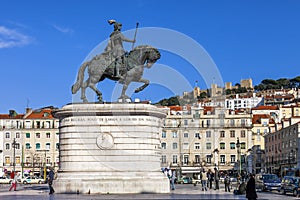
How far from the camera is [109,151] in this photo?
111 feet

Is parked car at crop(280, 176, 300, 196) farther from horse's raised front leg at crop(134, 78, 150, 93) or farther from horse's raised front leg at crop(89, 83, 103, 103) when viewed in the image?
horse's raised front leg at crop(89, 83, 103, 103)

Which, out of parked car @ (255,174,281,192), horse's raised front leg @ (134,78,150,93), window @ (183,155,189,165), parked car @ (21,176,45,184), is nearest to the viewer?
horse's raised front leg @ (134,78,150,93)

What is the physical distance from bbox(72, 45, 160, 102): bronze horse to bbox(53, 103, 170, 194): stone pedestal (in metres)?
1.85

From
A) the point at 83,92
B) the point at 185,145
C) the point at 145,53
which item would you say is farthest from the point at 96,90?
the point at 185,145

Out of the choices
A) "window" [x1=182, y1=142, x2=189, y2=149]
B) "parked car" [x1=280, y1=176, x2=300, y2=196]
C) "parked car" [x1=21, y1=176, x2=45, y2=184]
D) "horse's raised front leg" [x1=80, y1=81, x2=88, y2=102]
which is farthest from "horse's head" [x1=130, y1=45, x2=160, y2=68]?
"window" [x1=182, y1=142, x2=189, y2=149]

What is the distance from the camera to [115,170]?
111 ft

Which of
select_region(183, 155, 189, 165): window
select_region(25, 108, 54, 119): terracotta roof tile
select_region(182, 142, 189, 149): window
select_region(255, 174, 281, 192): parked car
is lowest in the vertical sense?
select_region(255, 174, 281, 192): parked car

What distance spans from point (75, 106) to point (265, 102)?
6053 inches

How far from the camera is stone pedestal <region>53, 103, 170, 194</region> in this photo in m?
33.7

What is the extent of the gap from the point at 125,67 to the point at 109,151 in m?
5.59

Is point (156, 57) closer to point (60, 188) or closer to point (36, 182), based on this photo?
point (60, 188)

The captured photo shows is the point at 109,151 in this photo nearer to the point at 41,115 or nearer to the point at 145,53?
the point at 145,53

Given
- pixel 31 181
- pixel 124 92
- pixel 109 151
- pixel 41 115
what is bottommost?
pixel 31 181

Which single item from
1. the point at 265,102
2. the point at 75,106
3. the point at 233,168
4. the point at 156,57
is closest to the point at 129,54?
the point at 156,57
